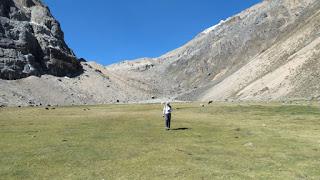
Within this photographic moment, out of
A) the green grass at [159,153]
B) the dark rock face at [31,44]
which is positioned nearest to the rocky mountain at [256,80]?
the dark rock face at [31,44]

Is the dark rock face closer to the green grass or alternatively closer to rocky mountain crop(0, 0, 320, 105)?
rocky mountain crop(0, 0, 320, 105)

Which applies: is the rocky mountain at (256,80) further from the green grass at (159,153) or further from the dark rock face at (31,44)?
the green grass at (159,153)

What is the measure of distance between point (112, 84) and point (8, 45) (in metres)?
45.3

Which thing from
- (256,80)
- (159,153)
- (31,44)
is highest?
(31,44)

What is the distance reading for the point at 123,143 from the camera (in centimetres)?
3198

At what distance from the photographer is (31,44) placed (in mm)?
157375

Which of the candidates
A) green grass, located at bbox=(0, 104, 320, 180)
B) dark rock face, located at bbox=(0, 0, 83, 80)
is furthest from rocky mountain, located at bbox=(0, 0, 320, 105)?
green grass, located at bbox=(0, 104, 320, 180)

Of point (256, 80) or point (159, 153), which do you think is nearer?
point (159, 153)

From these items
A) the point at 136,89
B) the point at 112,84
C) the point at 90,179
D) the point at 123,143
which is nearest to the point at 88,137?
the point at 123,143

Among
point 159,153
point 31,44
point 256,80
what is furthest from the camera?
point 31,44

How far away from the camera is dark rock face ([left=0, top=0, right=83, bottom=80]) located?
14688cm

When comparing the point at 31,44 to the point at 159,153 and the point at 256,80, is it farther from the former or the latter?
the point at 159,153

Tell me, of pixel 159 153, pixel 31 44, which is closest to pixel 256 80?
pixel 31 44

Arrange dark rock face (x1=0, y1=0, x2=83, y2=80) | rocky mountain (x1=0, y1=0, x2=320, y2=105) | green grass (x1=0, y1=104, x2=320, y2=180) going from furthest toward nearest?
dark rock face (x1=0, y1=0, x2=83, y2=80), rocky mountain (x1=0, y1=0, x2=320, y2=105), green grass (x1=0, y1=104, x2=320, y2=180)
